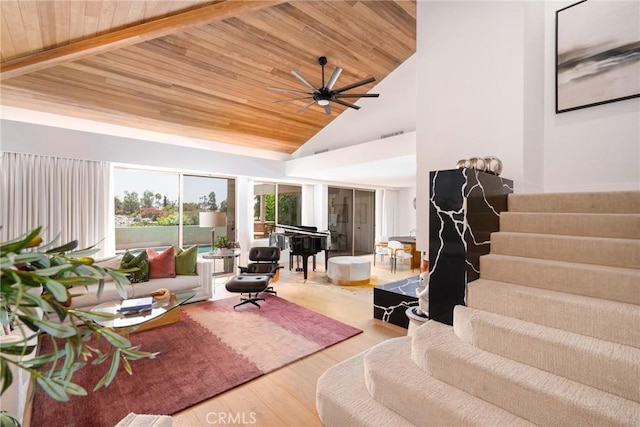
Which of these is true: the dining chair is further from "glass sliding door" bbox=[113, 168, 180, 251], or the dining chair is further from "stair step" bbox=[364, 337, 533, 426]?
"stair step" bbox=[364, 337, 533, 426]

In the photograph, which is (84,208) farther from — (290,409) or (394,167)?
(394,167)

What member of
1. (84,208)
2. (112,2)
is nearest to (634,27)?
(112,2)

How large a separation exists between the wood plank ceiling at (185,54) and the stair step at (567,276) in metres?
3.29

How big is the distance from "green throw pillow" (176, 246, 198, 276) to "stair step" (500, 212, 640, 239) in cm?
432

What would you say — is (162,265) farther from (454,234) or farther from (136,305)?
(454,234)

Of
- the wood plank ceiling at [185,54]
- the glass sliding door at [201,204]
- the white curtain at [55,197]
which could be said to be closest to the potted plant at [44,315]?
the wood plank ceiling at [185,54]

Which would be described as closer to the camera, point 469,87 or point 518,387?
point 518,387

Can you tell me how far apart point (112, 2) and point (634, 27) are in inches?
194

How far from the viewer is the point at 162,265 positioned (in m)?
4.52

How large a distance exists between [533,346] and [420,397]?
0.65 meters


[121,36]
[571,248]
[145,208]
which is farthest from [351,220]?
[571,248]

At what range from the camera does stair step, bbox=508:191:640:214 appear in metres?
2.13

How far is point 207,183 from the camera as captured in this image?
6555mm

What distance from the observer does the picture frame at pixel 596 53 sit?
276 centimetres
